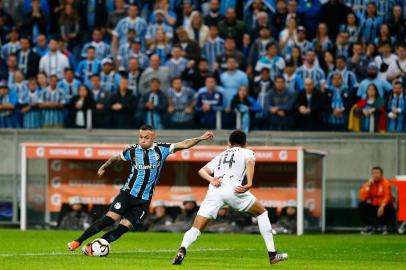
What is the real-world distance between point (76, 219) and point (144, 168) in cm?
924

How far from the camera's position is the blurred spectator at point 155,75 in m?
26.0

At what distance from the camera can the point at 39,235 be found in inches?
891

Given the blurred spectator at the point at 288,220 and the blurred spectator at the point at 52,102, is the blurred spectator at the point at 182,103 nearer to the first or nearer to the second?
the blurred spectator at the point at 52,102

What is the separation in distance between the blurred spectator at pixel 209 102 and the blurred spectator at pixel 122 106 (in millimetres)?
1470

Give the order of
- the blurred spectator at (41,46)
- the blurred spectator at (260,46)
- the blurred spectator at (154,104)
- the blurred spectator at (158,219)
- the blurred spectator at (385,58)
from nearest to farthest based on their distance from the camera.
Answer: the blurred spectator at (158,219) < the blurred spectator at (154,104) < the blurred spectator at (385,58) < the blurred spectator at (260,46) < the blurred spectator at (41,46)

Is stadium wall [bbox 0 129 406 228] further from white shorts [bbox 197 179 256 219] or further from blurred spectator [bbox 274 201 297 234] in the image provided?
white shorts [bbox 197 179 256 219]

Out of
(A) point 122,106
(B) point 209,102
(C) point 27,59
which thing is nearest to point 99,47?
(C) point 27,59

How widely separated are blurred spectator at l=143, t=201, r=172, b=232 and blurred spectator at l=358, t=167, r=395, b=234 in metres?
4.26

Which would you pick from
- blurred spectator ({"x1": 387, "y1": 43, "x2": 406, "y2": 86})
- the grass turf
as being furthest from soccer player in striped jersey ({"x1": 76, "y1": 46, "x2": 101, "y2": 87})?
blurred spectator ({"x1": 387, "y1": 43, "x2": 406, "y2": 86})

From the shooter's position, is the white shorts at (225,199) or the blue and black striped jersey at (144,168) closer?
the white shorts at (225,199)

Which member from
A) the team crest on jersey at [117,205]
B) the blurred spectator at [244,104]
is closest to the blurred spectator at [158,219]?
the blurred spectator at [244,104]

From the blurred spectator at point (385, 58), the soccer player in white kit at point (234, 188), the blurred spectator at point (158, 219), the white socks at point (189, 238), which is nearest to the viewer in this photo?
the white socks at point (189, 238)

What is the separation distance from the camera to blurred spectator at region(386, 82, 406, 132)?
24828mm

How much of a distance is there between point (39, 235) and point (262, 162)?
5432 mm
